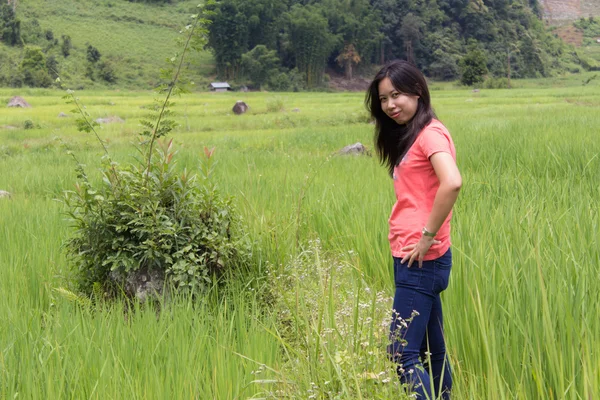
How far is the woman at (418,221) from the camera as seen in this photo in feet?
6.04

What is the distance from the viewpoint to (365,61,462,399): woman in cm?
184

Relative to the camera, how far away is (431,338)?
208 cm

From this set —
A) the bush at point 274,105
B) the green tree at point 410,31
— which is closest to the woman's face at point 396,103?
the bush at point 274,105

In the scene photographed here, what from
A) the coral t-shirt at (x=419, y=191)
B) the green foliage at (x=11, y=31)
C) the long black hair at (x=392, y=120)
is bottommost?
the coral t-shirt at (x=419, y=191)

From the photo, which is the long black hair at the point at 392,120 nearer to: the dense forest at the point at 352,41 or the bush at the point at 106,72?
the dense forest at the point at 352,41

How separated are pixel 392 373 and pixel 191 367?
2.29ft

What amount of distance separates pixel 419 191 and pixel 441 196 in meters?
0.18

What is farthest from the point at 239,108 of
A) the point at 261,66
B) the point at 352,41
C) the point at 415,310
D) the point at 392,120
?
the point at 352,41

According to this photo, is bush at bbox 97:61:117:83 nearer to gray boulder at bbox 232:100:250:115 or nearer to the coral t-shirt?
gray boulder at bbox 232:100:250:115

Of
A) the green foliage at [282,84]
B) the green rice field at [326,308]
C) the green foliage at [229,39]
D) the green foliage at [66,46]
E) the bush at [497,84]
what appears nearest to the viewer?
the green rice field at [326,308]

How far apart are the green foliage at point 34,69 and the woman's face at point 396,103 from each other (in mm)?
41949

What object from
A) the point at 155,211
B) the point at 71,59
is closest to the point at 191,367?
the point at 155,211

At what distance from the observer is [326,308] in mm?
1631

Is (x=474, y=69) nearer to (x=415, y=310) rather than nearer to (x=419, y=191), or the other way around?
(x=419, y=191)
